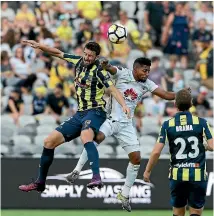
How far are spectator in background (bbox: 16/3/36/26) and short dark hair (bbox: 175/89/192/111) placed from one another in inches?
402

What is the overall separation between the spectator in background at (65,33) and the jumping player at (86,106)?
805 centimetres

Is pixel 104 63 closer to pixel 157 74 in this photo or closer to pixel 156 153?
pixel 156 153

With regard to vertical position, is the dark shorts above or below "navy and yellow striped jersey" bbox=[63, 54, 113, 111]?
below

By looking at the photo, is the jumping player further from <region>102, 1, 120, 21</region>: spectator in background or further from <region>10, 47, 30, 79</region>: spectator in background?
<region>102, 1, 120, 21</region>: spectator in background

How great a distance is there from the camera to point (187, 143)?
443 inches

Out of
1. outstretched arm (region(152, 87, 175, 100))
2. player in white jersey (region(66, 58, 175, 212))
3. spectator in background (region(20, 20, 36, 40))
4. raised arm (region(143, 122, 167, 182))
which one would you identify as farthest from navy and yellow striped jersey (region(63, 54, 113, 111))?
spectator in background (region(20, 20, 36, 40))

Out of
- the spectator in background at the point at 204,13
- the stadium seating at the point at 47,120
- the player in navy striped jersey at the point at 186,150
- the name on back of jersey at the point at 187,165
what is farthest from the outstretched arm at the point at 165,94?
the spectator in background at the point at 204,13

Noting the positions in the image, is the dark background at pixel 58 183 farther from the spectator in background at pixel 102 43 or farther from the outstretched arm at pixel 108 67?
the outstretched arm at pixel 108 67

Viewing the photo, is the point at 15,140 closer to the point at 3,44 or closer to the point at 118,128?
the point at 3,44

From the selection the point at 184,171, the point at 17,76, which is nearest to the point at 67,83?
the point at 17,76

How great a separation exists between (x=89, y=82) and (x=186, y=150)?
81.4 inches

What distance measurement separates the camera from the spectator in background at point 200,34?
21.4 metres

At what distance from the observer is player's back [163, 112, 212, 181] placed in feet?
Result: 36.9

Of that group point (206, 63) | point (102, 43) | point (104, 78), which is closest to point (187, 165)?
point (104, 78)
